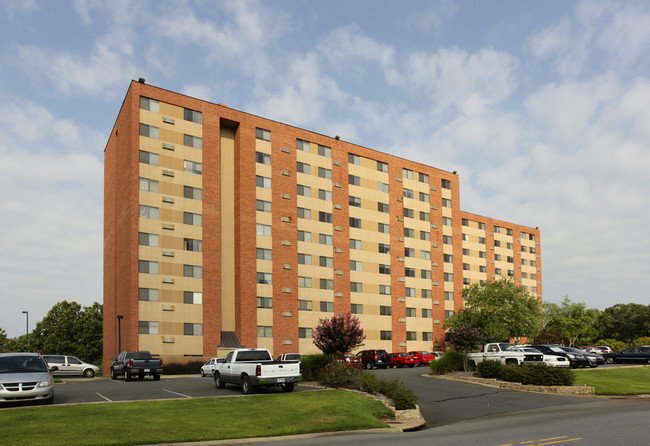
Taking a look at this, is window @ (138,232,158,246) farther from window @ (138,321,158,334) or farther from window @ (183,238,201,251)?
window @ (138,321,158,334)

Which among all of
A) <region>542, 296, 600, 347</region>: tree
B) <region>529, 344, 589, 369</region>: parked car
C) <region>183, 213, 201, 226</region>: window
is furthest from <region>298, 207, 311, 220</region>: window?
<region>542, 296, 600, 347</region>: tree

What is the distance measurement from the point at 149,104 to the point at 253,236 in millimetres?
17048

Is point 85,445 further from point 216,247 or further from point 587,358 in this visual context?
point 216,247

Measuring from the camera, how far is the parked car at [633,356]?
4603cm

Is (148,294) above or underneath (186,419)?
above

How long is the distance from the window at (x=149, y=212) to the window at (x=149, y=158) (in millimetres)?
4341

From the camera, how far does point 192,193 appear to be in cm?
5600

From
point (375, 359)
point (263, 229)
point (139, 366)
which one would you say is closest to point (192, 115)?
point (263, 229)

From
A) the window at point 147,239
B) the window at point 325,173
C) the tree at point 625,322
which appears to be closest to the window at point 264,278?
the window at point 147,239

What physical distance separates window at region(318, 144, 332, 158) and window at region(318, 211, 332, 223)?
7330 mm

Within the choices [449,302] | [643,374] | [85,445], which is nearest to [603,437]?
[85,445]

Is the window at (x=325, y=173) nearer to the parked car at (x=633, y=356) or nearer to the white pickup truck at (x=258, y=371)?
the parked car at (x=633, y=356)

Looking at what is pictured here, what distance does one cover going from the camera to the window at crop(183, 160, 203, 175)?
2203 inches

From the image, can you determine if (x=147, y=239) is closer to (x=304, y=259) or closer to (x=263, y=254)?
(x=263, y=254)
